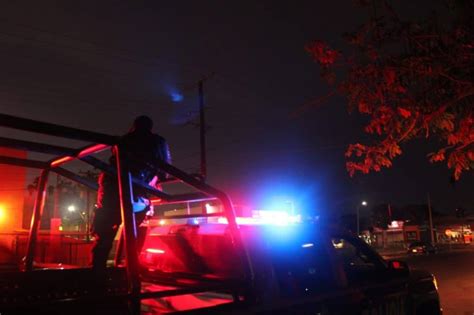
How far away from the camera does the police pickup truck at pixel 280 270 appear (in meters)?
3.48

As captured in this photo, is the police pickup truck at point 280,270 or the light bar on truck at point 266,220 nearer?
the police pickup truck at point 280,270

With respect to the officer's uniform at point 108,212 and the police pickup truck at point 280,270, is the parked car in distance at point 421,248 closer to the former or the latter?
the police pickup truck at point 280,270

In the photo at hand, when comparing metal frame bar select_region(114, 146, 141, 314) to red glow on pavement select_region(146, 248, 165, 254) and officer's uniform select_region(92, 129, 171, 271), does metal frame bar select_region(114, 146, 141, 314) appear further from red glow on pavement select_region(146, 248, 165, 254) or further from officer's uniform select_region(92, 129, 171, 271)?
red glow on pavement select_region(146, 248, 165, 254)

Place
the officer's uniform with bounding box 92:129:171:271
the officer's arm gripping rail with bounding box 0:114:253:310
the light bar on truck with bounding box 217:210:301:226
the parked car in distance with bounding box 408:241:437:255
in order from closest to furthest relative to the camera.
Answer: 1. the officer's arm gripping rail with bounding box 0:114:253:310
2. the officer's uniform with bounding box 92:129:171:271
3. the light bar on truck with bounding box 217:210:301:226
4. the parked car in distance with bounding box 408:241:437:255

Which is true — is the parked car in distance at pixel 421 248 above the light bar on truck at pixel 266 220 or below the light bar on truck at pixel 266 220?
below

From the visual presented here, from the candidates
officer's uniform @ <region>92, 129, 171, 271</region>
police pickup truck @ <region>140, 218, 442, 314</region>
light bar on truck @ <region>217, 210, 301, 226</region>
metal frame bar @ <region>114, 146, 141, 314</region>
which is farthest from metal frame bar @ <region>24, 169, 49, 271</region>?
light bar on truck @ <region>217, 210, 301, 226</region>

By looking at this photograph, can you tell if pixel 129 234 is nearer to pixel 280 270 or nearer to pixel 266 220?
pixel 280 270

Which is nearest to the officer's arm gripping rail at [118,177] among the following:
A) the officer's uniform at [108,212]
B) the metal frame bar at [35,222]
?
the metal frame bar at [35,222]

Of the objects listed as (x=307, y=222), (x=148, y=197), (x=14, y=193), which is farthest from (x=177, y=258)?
(x=14, y=193)

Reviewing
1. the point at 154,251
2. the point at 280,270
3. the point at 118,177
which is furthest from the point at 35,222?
the point at 280,270

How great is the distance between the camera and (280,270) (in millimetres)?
3680

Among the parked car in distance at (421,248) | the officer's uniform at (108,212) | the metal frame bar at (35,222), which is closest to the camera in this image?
the officer's uniform at (108,212)

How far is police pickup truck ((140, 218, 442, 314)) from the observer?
3477 mm

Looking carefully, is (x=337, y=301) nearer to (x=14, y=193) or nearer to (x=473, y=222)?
(x=14, y=193)
